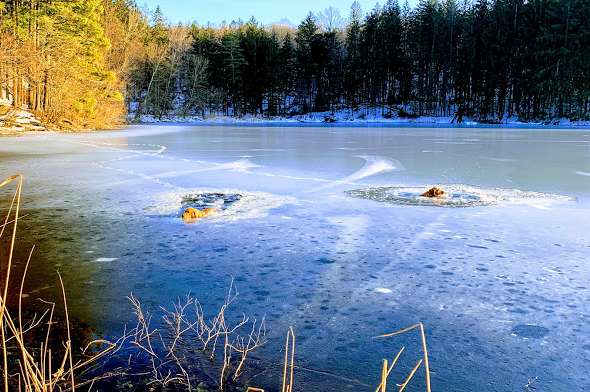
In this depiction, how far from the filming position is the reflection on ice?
689 cm

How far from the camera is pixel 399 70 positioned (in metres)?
67.6

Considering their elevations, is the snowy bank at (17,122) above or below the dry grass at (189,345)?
above

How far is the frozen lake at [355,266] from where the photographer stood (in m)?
2.55

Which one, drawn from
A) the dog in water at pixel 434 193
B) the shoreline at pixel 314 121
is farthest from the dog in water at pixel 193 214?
the shoreline at pixel 314 121

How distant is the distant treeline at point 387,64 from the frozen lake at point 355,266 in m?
32.5

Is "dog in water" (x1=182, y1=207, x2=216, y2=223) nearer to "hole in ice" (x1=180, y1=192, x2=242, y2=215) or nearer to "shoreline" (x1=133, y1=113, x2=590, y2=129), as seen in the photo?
"hole in ice" (x1=180, y1=192, x2=242, y2=215)

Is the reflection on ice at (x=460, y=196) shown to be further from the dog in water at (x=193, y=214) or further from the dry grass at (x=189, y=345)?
the dry grass at (x=189, y=345)

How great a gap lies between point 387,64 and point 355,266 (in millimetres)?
66672

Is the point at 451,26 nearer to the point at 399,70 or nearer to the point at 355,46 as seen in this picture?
the point at 399,70

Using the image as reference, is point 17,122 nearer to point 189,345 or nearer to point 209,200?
point 209,200

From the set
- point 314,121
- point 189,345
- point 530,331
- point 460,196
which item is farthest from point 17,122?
point 314,121

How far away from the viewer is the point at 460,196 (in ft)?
24.4

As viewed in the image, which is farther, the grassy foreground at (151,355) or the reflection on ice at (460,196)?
the reflection on ice at (460,196)

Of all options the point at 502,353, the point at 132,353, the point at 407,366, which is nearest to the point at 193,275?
the point at 132,353
